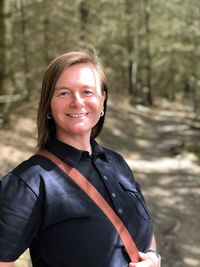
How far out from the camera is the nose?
218 centimetres

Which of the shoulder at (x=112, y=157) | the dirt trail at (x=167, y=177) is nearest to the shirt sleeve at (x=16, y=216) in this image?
the shoulder at (x=112, y=157)

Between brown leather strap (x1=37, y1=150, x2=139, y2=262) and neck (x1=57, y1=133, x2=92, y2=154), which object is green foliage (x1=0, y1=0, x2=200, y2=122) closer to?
neck (x1=57, y1=133, x2=92, y2=154)

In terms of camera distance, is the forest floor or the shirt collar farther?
the forest floor

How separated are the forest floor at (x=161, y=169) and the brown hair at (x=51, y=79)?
2.80 metres

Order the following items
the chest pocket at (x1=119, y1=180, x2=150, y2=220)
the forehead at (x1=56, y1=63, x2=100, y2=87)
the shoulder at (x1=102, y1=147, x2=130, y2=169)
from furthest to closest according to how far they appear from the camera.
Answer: the shoulder at (x1=102, y1=147, x2=130, y2=169) < the chest pocket at (x1=119, y1=180, x2=150, y2=220) < the forehead at (x1=56, y1=63, x2=100, y2=87)

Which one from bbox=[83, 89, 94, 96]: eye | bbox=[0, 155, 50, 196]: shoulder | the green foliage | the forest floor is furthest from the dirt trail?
bbox=[0, 155, 50, 196]: shoulder

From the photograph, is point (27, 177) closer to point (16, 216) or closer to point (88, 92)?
point (16, 216)

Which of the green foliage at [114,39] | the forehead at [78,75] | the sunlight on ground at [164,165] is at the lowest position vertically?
the sunlight on ground at [164,165]

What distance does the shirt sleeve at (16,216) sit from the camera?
1865 millimetres

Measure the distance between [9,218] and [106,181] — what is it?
0.54 metres

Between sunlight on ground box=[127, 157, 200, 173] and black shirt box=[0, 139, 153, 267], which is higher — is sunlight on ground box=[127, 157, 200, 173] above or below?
below

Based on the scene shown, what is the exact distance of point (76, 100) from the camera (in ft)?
7.18

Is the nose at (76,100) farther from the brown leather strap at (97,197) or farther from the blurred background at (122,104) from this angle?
the blurred background at (122,104)

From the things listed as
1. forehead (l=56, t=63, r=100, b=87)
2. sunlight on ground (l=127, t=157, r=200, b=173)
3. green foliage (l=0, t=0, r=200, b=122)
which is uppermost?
forehead (l=56, t=63, r=100, b=87)
